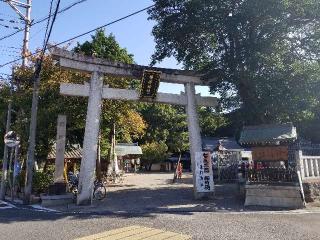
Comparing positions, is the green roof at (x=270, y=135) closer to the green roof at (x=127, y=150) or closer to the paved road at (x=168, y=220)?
the paved road at (x=168, y=220)

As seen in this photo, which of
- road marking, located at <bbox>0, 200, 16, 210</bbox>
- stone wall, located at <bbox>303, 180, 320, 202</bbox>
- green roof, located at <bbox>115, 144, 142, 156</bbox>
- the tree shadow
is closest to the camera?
the tree shadow

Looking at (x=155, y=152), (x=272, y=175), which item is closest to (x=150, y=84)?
(x=272, y=175)

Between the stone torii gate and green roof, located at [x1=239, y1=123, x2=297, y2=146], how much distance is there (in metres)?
2.78

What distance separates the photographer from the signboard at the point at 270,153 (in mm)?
14195

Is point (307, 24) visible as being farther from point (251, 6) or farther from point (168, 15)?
point (168, 15)

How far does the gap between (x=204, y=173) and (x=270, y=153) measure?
3.30m

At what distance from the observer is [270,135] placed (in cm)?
1444

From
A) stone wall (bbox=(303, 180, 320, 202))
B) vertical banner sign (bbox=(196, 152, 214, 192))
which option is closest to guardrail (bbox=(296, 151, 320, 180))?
stone wall (bbox=(303, 180, 320, 202))

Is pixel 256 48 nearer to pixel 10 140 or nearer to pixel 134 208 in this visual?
pixel 134 208

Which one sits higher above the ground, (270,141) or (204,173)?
(270,141)

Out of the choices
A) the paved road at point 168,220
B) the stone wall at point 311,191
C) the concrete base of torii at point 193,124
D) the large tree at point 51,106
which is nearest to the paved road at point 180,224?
the paved road at point 168,220

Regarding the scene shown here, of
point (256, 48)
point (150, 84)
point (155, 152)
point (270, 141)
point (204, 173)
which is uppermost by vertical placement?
point (256, 48)

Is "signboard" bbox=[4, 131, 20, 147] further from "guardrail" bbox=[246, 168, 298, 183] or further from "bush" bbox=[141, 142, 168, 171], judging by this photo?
"bush" bbox=[141, 142, 168, 171]

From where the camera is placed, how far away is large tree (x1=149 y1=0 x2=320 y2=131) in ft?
49.4
